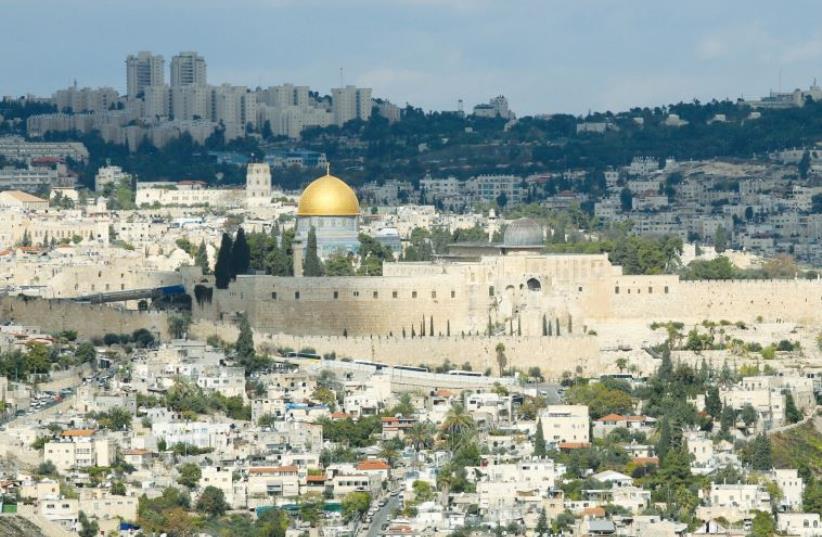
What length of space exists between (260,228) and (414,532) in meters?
41.1

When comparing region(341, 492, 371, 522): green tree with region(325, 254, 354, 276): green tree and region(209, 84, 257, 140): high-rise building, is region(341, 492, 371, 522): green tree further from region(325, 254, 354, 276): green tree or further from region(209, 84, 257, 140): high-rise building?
region(209, 84, 257, 140): high-rise building

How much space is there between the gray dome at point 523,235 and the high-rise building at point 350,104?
64.3m

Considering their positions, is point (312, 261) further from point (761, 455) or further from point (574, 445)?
point (761, 455)

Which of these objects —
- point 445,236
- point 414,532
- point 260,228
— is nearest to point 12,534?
point 414,532

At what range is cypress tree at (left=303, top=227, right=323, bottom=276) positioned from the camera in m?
82.6

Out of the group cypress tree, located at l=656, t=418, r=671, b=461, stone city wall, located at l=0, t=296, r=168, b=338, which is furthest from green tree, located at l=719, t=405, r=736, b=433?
stone city wall, located at l=0, t=296, r=168, b=338

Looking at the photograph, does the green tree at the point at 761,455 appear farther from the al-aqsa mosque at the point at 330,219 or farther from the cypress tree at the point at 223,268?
the al-aqsa mosque at the point at 330,219

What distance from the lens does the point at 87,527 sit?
59.4 metres

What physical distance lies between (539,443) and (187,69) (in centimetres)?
8946

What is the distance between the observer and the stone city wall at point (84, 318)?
7900cm

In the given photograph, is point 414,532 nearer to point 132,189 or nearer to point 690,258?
point 690,258

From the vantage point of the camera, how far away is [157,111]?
483 feet

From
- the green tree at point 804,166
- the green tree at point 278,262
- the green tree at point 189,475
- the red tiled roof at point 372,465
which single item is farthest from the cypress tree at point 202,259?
the green tree at point 804,166

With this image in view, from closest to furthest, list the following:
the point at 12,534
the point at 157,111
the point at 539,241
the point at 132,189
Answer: the point at 12,534 < the point at 539,241 < the point at 132,189 < the point at 157,111
